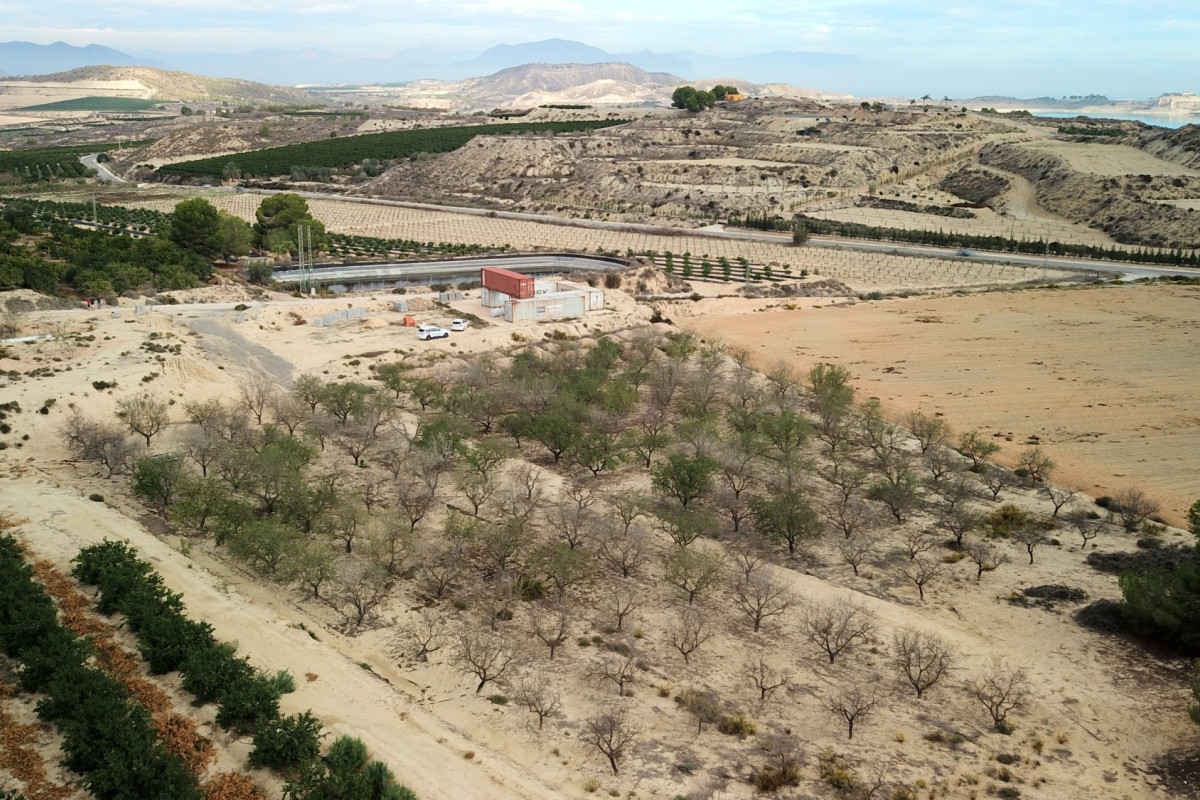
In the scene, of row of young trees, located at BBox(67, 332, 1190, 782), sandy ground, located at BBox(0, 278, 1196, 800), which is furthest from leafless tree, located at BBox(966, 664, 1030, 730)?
sandy ground, located at BBox(0, 278, 1196, 800)

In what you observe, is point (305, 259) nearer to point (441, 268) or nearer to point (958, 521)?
point (441, 268)

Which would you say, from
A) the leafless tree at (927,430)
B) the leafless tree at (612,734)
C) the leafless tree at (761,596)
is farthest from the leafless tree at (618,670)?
the leafless tree at (927,430)

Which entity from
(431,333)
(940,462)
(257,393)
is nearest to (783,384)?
(940,462)

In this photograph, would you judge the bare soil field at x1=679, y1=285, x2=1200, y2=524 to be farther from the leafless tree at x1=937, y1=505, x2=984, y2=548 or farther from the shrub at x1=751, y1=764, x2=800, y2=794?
the shrub at x1=751, y1=764, x2=800, y2=794

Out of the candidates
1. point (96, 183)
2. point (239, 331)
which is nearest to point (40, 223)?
point (239, 331)

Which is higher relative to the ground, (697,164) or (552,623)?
(697,164)

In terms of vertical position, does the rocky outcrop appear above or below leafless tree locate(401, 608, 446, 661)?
above

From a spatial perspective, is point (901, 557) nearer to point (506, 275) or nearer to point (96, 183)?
point (506, 275)
